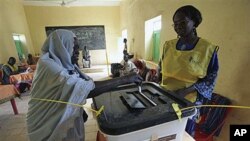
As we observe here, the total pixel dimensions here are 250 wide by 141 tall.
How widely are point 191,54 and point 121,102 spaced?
1.83 ft

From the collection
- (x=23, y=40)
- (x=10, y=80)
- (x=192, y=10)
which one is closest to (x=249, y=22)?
(x=192, y=10)

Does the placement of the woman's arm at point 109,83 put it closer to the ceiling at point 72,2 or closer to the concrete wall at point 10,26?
the concrete wall at point 10,26

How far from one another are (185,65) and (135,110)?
0.52 metres

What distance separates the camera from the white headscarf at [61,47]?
0.99 m

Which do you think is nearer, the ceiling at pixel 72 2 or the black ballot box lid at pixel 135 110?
the black ballot box lid at pixel 135 110

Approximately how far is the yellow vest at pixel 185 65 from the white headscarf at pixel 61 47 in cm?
69

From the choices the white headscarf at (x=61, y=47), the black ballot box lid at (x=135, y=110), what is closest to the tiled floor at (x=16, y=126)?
the white headscarf at (x=61, y=47)

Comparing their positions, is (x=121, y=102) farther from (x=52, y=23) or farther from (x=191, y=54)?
(x=52, y=23)

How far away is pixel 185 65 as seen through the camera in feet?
3.29

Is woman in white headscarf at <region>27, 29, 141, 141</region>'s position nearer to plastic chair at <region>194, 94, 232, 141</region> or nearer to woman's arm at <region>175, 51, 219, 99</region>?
woman's arm at <region>175, 51, 219, 99</region>

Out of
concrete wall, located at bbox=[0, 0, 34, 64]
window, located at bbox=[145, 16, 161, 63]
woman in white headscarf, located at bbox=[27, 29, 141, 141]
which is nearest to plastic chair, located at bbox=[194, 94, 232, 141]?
woman in white headscarf, located at bbox=[27, 29, 141, 141]

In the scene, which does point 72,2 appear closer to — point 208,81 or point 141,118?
point 208,81

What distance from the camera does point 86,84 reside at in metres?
0.76

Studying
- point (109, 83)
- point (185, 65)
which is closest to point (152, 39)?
point (185, 65)
